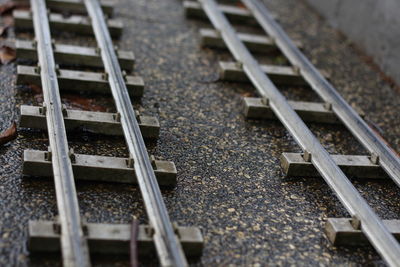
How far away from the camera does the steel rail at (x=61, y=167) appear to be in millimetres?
3062

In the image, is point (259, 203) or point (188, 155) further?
point (188, 155)

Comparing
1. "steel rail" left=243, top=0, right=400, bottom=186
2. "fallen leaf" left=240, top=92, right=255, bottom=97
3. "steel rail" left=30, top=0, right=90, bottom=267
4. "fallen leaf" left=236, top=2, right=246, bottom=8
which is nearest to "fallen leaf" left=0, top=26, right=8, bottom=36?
"steel rail" left=30, top=0, right=90, bottom=267

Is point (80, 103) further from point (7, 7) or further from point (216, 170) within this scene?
point (7, 7)

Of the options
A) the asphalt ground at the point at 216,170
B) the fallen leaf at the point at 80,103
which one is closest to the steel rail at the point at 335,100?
the asphalt ground at the point at 216,170

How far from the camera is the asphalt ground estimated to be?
11.8ft

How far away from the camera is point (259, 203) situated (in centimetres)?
404

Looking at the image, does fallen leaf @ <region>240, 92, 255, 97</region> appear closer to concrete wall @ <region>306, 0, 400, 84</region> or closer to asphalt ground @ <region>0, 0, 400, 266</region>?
asphalt ground @ <region>0, 0, 400, 266</region>

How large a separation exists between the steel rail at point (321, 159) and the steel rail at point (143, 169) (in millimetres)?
1198

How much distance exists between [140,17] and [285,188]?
3550 mm

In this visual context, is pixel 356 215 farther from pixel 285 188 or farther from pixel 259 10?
pixel 259 10

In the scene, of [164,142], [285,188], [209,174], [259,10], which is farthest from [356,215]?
[259,10]

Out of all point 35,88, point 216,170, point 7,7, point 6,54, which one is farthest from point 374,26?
point 7,7

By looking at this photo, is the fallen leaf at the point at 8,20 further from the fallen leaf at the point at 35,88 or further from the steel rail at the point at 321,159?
the steel rail at the point at 321,159

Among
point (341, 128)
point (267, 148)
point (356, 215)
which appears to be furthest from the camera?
point (341, 128)
